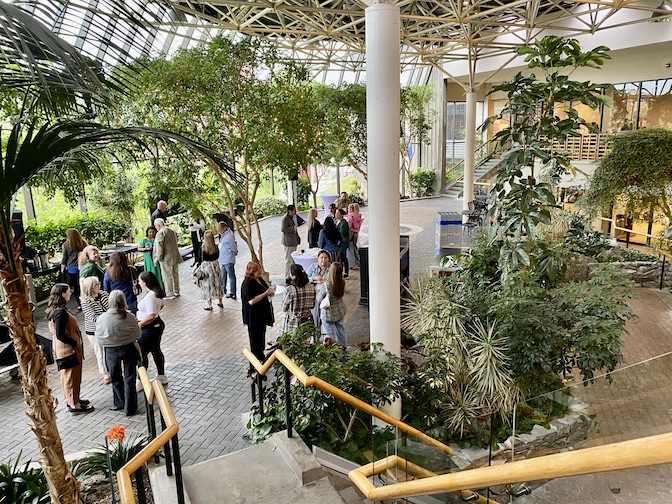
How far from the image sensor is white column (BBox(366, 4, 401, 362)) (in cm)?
476

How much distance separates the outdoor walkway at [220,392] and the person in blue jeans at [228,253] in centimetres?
39

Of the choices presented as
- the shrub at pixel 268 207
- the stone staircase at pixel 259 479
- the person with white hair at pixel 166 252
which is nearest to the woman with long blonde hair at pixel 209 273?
the person with white hair at pixel 166 252

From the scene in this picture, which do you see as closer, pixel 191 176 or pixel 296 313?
pixel 296 313

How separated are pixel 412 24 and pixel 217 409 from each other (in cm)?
1630

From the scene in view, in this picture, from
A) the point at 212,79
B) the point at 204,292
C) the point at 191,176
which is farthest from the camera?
the point at 204,292

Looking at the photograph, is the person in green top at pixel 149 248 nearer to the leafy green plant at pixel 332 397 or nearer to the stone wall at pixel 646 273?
the leafy green plant at pixel 332 397

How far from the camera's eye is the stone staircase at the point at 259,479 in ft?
11.7

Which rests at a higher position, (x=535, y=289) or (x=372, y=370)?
(x=535, y=289)

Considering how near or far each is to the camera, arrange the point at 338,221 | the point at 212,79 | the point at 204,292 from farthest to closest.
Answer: the point at 338,221
the point at 204,292
the point at 212,79

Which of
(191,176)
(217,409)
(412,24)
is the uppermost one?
(412,24)

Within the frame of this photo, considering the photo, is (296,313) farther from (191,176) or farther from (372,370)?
(191,176)

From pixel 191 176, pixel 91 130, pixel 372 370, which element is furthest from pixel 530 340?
pixel 191 176

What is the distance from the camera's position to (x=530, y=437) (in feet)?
16.6

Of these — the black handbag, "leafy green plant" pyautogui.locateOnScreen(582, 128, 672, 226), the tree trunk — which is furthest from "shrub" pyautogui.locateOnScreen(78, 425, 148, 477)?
"leafy green plant" pyautogui.locateOnScreen(582, 128, 672, 226)
